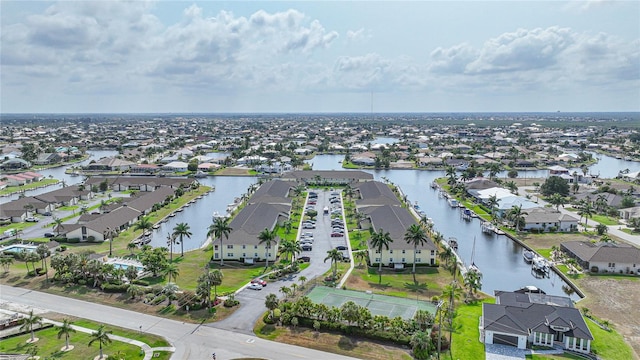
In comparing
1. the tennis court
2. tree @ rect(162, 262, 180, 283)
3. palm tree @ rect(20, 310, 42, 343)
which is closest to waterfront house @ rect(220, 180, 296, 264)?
tree @ rect(162, 262, 180, 283)

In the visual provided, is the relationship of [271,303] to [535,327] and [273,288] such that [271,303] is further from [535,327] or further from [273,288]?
[535,327]

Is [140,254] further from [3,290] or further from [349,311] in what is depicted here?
[349,311]

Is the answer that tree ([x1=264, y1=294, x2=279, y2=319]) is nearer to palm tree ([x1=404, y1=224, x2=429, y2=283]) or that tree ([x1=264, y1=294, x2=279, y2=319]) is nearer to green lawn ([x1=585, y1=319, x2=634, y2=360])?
palm tree ([x1=404, y1=224, x2=429, y2=283])

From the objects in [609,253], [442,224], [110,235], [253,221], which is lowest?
[442,224]

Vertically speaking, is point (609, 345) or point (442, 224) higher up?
point (609, 345)

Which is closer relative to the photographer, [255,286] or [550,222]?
[255,286]

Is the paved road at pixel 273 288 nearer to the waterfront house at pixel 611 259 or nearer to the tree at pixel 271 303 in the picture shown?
the tree at pixel 271 303

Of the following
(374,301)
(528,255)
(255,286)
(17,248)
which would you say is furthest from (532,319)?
(17,248)
